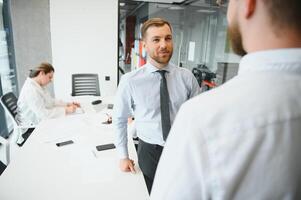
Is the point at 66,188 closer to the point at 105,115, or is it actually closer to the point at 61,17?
the point at 105,115

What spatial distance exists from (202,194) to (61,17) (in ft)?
14.8

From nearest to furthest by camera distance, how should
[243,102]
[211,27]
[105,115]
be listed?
[243,102], [105,115], [211,27]

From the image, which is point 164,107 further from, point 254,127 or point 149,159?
point 254,127

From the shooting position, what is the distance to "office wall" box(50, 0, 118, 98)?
4293 mm

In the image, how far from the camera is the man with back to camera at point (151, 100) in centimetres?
153

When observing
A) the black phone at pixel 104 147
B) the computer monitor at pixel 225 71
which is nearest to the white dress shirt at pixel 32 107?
the black phone at pixel 104 147

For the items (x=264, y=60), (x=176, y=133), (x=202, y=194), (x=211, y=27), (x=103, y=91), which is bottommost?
(x=103, y=91)

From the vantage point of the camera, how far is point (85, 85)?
391 cm

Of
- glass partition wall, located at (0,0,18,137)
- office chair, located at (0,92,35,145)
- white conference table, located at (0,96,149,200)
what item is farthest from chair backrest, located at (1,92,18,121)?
glass partition wall, located at (0,0,18,137)

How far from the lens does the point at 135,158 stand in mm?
1738

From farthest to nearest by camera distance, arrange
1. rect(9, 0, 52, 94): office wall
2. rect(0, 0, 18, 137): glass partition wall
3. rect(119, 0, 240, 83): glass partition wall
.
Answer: rect(9, 0, 52, 94): office wall → rect(0, 0, 18, 137): glass partition wall → rect(119, 0, 240, 83): glass partition wall

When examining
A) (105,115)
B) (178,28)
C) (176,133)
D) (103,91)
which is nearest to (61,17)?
(103,91)

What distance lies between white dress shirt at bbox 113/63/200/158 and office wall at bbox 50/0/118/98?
3.14 meters

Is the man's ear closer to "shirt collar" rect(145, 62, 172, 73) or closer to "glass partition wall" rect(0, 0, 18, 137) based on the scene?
"shirt collar" rect(145, 62, 172, 73)
